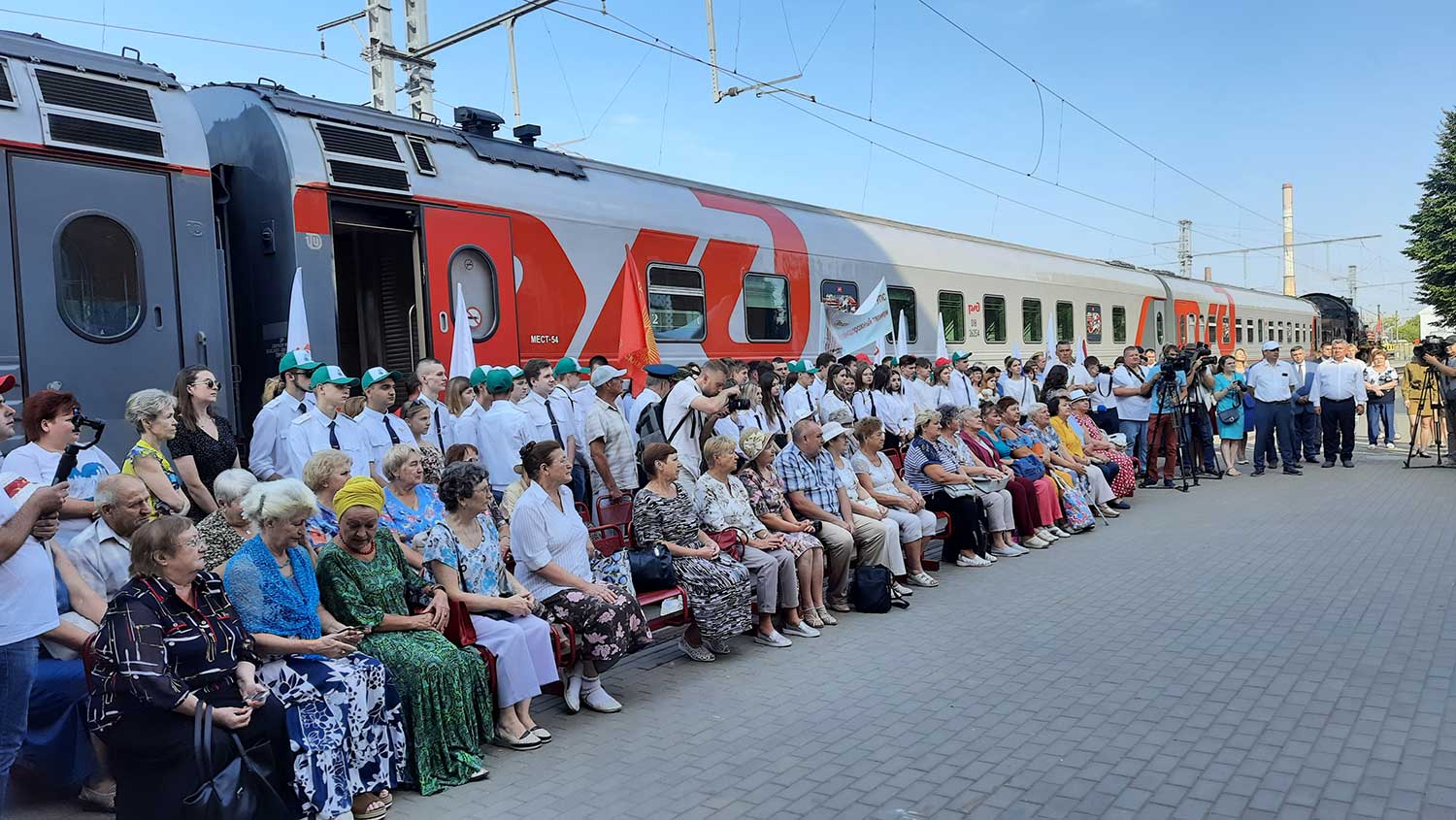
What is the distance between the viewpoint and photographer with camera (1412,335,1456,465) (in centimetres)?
1359

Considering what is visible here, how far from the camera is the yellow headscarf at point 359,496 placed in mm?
4609

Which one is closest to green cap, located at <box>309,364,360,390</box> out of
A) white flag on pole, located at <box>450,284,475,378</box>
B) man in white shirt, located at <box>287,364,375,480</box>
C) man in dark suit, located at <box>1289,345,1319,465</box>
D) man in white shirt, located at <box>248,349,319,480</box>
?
man in white shirt, located at <box>287,364,375,480</box>

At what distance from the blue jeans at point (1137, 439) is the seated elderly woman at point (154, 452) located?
11642 millimetres

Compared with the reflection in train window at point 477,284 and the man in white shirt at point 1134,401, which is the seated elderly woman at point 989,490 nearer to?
the reflection in train window at point 477,284

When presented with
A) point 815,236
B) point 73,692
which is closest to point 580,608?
point 73,692

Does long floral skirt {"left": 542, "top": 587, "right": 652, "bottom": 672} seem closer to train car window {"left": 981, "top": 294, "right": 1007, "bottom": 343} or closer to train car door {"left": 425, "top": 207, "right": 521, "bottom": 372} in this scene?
train car door {"left": 425, "top": 207, "right": 521, "bottom": 372}

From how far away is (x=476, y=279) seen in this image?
860 cm

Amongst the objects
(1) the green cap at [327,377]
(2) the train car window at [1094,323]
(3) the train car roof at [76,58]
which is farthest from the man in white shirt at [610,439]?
(2) the train car window at [1094,323]

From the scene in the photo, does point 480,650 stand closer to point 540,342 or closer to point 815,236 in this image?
point 540,342

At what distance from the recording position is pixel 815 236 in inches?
519

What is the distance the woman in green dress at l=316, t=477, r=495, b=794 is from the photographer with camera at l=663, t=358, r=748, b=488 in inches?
128

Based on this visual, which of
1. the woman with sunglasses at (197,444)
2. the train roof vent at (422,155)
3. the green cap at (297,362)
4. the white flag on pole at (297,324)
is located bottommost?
the woman with sunglasses at (197,444)

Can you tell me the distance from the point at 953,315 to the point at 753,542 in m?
9.98

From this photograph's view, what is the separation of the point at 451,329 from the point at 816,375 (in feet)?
14.4
